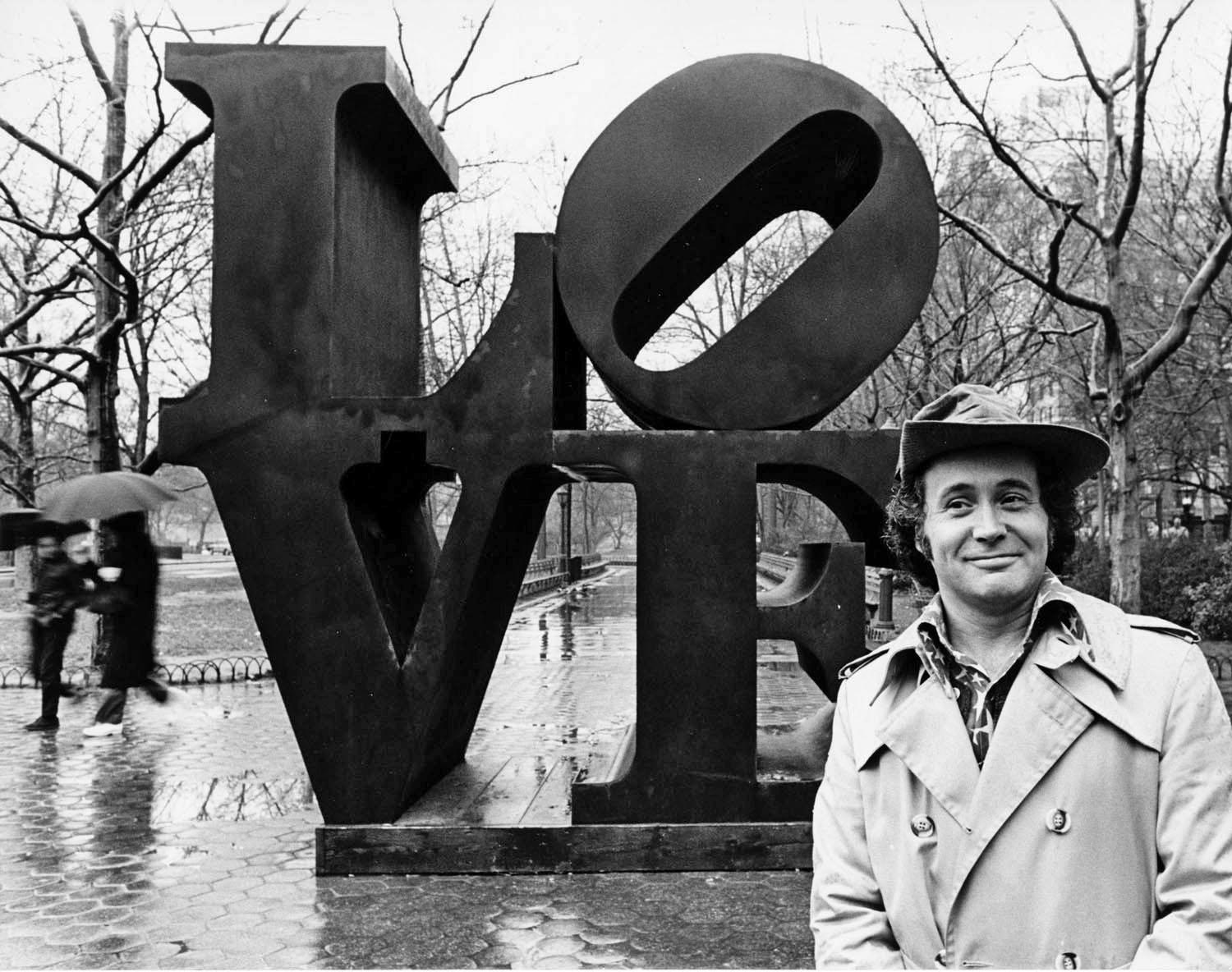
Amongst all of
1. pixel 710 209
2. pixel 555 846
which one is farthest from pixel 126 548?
pixel 710 209

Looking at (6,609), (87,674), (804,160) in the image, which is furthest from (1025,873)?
(6,609)

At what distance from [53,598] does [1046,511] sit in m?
8.64

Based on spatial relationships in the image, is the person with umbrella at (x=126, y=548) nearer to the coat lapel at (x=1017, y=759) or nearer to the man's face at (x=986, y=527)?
the man's face at (x=986, y=527)

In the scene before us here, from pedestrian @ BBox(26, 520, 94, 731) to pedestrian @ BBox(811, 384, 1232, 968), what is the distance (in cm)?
802

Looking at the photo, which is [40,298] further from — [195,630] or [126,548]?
[195,630]

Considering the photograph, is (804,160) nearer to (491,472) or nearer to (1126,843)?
(491,472)

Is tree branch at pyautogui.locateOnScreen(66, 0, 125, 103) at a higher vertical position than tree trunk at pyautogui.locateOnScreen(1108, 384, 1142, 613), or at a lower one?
higher

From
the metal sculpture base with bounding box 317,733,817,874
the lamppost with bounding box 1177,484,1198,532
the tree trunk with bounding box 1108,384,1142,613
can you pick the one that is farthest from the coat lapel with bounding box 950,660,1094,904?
the lamppost with bounding box 1177,484,1198,532

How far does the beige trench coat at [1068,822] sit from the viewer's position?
1.98 metres

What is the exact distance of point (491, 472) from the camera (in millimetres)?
6547

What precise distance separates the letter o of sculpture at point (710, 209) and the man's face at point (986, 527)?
4.31 meters

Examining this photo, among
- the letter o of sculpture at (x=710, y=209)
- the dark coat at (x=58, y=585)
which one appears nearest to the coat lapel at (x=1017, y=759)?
the letter o of sculpture at (x=710, y=209)

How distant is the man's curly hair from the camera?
251cm

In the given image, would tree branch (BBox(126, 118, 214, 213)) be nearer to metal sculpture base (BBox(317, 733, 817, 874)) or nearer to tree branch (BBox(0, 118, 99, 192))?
tree branch (BBox(0, 118, 99, 192))
